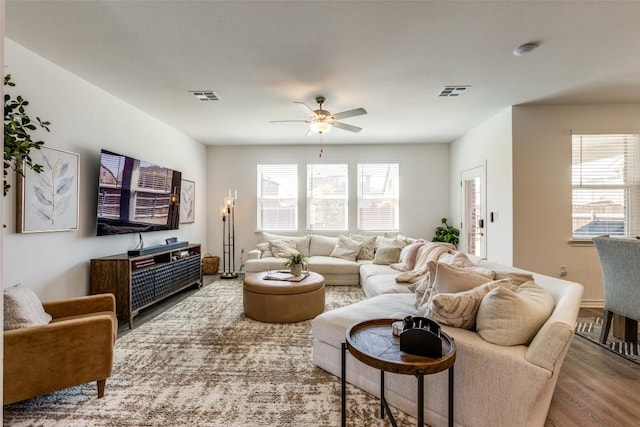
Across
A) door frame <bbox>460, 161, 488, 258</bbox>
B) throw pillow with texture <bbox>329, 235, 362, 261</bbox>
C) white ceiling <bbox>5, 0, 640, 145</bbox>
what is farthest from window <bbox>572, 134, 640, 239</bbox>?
throw pillow with texture <bbox>329, 235, 362, 261</bbox>

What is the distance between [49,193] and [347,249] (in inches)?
165

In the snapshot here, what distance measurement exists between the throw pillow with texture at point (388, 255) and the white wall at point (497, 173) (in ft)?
4.56

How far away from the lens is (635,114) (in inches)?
159

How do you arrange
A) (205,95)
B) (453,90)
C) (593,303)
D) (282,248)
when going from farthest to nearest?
(282,248) → (593,303) → (205,95) → (453,90)

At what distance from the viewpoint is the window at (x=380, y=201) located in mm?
6371

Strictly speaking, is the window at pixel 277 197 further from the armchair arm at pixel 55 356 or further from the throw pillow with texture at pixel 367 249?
the armchair arm at pixel 55 356

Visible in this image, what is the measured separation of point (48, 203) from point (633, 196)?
6894mm

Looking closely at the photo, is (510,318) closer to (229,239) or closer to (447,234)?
(447,234)

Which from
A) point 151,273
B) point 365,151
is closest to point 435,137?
point 365,151

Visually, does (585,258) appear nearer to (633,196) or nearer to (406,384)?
(633,196)

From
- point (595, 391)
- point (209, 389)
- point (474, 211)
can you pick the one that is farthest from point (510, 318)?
point (474, 211)

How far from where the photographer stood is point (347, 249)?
220 inches

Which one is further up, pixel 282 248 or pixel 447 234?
pixel 447 234

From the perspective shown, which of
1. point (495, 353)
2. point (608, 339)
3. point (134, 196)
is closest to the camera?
point (495, 353)
